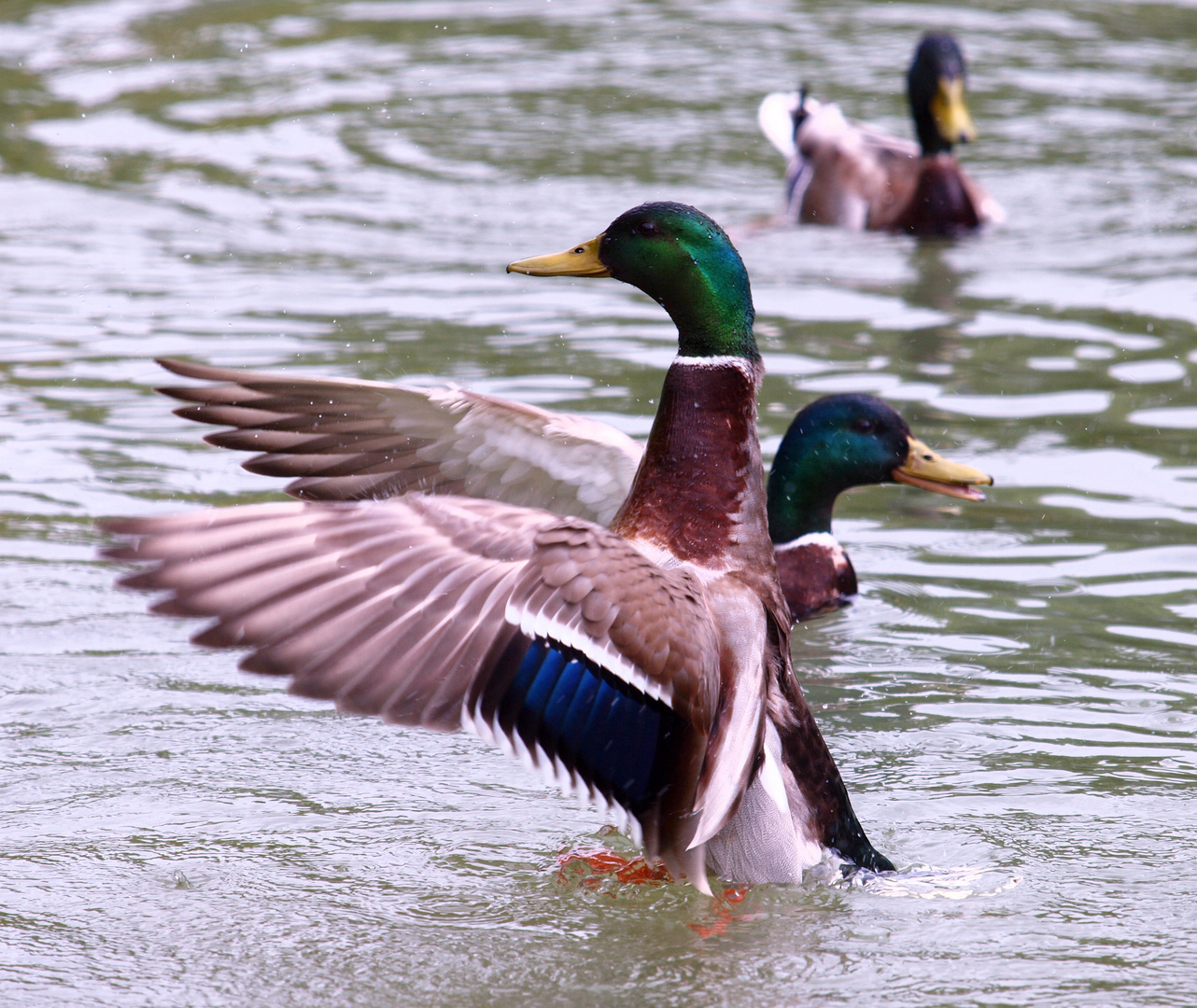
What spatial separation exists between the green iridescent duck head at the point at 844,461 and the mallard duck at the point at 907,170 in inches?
167

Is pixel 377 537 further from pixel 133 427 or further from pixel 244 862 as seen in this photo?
pixel 133 427

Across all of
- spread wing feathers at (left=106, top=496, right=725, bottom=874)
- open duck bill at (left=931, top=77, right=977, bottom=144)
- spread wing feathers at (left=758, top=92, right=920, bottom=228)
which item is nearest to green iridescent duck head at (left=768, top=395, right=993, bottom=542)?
spread wing feathers at (left=106, top=496, right=725, bottom=874)

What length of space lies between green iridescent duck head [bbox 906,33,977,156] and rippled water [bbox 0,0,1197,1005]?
0.60 metres

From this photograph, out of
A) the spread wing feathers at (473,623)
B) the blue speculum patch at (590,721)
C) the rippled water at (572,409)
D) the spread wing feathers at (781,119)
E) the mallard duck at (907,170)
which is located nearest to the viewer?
the spread wing feathers at (473,623)

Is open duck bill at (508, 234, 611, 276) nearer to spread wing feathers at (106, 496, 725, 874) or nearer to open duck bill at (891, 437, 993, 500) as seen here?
spread wing feathers at (106, 496, 725, 874)

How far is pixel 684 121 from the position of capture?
39.1ft

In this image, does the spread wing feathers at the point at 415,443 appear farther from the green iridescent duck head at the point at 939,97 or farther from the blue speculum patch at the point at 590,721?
the green iridescent duck head at the point at 939,97

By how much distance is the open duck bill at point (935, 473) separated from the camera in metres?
5.75

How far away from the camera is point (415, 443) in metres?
4.53

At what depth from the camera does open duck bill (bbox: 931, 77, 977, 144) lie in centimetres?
1008

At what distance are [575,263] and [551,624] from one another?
124 centimetres

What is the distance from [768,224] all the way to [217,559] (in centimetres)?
715

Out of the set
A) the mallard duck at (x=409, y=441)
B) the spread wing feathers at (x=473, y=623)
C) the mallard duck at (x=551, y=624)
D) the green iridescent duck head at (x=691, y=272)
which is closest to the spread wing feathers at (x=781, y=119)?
the mallard duck at (x=409, y=441)

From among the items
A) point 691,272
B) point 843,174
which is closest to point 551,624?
point 691,272
